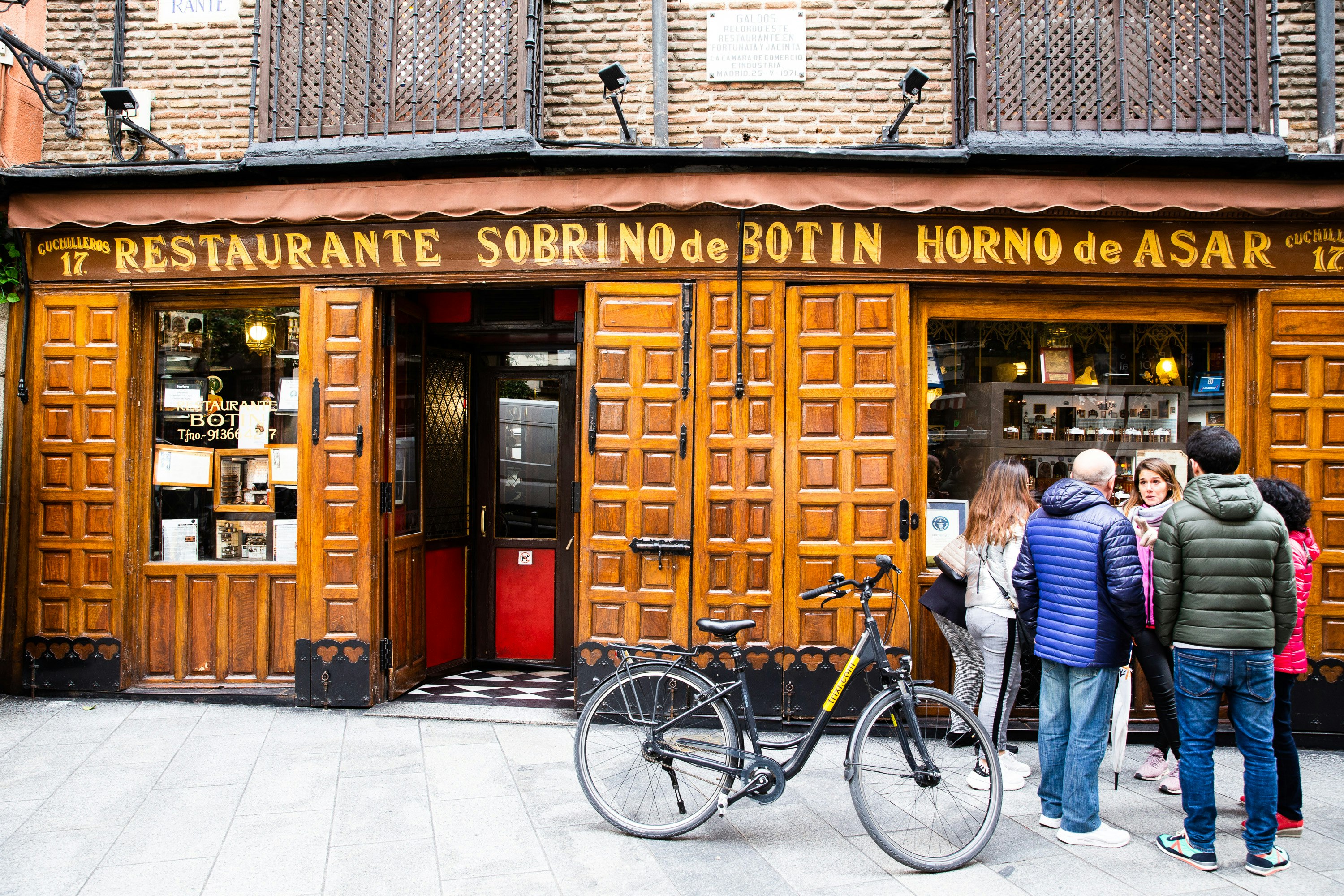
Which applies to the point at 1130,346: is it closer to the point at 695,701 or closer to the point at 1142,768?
the point at 1142,768

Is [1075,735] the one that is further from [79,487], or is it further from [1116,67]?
[79,487]

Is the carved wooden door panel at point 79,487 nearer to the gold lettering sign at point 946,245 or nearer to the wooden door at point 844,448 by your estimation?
the gold lettering sign at point 946,245

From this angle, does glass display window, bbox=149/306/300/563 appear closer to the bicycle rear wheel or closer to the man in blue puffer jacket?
the bicycle rear wheel

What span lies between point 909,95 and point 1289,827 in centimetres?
530

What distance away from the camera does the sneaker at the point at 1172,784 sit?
498 centimetres

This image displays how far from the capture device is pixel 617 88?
6.24 m

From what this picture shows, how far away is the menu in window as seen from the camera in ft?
22.5

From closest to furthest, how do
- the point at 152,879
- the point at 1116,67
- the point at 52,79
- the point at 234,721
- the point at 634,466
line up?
the point at 152,879
the point at 234,721
the point at 634,466
the point at 1116,67
the point at 52,79

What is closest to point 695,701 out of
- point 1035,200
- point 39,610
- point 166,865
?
point 166,865

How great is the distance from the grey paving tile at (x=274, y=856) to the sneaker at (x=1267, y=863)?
13.9ft

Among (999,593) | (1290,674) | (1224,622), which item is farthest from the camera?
(999,593)

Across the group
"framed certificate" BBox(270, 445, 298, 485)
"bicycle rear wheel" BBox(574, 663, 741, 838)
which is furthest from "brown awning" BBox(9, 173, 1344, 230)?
"bicycle rear wheel" BBox(574, 663, 741, 838)

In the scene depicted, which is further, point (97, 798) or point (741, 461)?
point (741, 461)

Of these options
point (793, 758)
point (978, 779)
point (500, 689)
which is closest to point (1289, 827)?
point (978, 779)
